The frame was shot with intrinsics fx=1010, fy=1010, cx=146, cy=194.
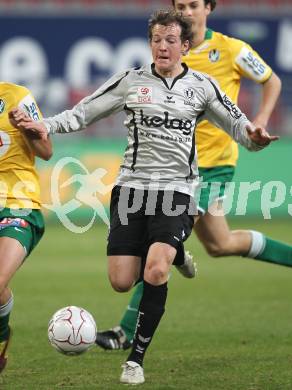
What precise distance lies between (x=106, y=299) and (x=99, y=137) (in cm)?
823

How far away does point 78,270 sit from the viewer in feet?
39.2

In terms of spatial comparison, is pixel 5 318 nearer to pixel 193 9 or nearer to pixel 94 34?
pixel 193 9

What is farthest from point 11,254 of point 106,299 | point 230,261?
point 230,261

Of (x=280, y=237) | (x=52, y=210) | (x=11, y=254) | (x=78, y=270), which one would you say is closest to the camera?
(x=11, y=254)

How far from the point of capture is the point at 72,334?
5.83m

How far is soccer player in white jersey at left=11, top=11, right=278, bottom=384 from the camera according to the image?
609 cm

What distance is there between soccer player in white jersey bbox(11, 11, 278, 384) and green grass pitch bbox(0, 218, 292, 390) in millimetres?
690

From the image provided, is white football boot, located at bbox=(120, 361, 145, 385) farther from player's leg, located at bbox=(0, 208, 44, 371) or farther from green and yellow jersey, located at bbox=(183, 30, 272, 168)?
green and yellow jersey, located at bbox=(183, 30, 272, 168)

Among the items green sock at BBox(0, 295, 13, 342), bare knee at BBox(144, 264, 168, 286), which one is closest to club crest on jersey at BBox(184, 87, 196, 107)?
bare knee at BBox(144, 264, 168, 286)

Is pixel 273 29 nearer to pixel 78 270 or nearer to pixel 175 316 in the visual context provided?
pixel 78 270

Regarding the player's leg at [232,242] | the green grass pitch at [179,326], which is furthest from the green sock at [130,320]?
the player's leg at [232,242]

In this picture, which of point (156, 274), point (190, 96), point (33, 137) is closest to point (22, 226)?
point (33, 137)

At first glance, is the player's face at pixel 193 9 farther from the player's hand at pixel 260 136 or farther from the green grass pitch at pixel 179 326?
the green grass pitch at pixel 179 326

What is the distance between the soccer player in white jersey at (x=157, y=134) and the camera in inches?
240
